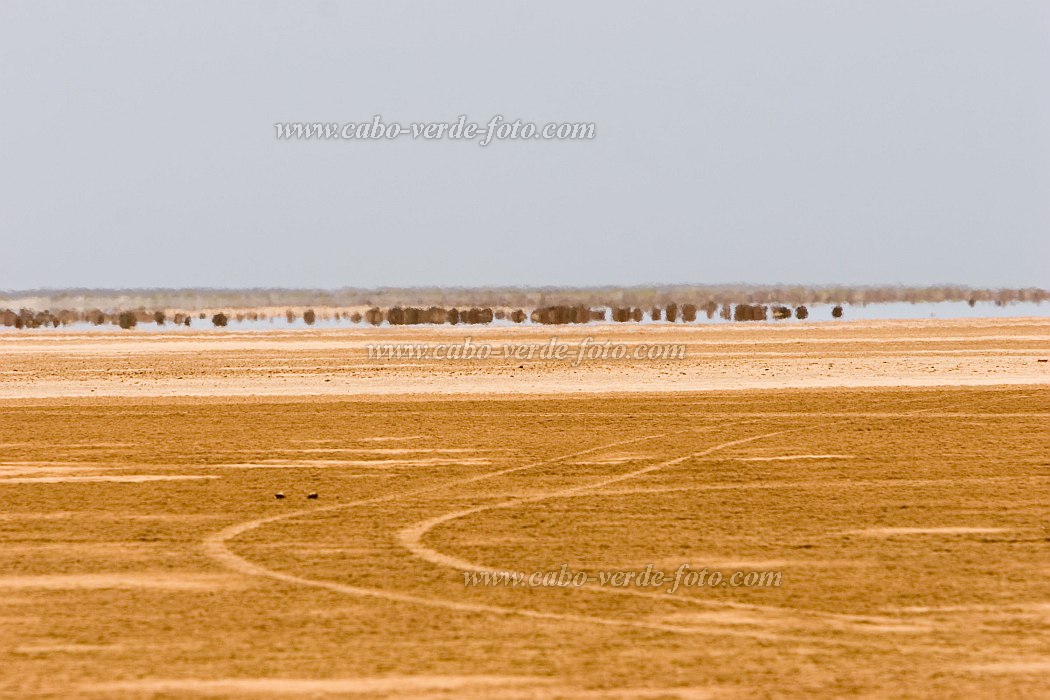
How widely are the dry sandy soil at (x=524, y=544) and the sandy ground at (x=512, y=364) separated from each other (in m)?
3.53

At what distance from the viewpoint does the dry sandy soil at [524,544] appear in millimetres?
8695

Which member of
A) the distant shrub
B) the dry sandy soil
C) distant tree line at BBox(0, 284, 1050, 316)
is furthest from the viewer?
distant tree line at BBox(0, 284, 1050, 316)

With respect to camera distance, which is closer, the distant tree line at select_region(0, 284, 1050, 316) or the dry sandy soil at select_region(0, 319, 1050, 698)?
the dry sandy soil at select_region(0, 319, 1050, 698)

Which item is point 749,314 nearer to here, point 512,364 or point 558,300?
point 512,364

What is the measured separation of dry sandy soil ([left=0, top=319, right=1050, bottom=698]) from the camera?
8695mm

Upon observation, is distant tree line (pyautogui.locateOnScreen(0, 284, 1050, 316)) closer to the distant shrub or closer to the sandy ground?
the distant shrub

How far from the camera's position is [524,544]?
497 inches

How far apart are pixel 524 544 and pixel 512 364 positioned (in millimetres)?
25599

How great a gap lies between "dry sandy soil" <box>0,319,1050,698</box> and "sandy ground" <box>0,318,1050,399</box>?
353cm

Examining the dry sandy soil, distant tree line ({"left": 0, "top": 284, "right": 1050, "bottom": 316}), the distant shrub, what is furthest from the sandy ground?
distant tree line ({"left": 0, "top": 284, "right": 1050, "bottom": 316})

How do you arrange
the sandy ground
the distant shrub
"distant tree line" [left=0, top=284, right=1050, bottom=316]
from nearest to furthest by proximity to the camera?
the sandy ground < the distant shrub < "distant tree line" [left=0, top=284, right=1050, bottom=316]

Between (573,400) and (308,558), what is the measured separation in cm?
1592

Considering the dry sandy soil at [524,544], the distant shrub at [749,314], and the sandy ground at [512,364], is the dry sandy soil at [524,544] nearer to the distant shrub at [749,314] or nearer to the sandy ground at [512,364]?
the sandy ground at [512,364]

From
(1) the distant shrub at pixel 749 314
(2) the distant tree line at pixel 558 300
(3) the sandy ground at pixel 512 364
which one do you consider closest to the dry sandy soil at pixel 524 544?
(3) the sandy ground at pixel 512 364
